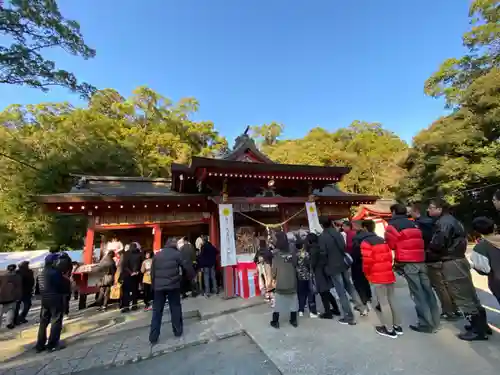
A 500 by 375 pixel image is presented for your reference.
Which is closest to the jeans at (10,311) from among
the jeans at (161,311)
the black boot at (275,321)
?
the jeans at (161,311)

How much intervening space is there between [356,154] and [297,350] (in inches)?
1150

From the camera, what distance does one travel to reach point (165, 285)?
3.99m

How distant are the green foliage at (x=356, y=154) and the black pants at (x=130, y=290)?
22668 millimetres

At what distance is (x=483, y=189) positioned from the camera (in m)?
14.7

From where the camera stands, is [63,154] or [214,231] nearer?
[214,231]

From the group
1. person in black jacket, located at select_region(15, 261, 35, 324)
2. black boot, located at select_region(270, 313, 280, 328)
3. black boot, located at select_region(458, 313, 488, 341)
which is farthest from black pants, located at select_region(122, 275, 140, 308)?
black boot, located at select_region(458, 313, 488, 341)

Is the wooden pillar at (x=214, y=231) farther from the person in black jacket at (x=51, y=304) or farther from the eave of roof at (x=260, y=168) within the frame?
the person in black jacket at (x=51, y=304)

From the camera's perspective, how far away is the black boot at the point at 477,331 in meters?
3.26

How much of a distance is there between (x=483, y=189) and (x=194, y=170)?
58.5 ft

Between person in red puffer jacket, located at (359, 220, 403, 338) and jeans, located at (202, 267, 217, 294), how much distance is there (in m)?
4.26

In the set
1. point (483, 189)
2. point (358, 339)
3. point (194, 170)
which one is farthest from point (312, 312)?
point (483, 189)

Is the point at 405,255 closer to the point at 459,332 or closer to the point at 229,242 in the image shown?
the point at 459,332

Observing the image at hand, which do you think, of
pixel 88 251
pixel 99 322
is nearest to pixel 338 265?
pixel 99 322

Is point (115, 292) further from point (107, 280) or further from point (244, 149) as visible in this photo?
point (244, 149)
